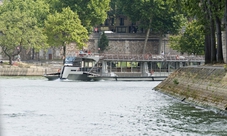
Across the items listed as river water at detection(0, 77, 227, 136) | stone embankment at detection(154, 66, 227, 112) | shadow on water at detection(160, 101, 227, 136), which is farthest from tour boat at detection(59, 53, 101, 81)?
shadow on water at detection(160, 101, 227, 136)

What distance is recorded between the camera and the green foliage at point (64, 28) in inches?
5236

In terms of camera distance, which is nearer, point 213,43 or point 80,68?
point 213,43

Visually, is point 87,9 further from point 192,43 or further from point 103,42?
point 192,43

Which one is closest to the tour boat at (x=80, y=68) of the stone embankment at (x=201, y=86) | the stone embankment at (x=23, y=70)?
the stone embankment at (x=23, y=70)

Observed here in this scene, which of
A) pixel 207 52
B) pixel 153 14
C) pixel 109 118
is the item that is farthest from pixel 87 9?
pixel 109 118

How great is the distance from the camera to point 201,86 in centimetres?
5066

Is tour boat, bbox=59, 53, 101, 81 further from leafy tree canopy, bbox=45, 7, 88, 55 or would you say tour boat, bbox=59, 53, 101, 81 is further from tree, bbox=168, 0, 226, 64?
tree, bbox=168, 0, 226, 64

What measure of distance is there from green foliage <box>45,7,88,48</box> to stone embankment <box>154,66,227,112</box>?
69.7m

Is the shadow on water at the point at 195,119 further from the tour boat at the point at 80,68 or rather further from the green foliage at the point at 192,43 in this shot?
the green foliage at the point at 192,43

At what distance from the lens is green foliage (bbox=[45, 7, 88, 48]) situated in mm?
133000

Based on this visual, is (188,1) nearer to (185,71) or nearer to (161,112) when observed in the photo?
(185,71)

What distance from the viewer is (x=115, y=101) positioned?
182 ft

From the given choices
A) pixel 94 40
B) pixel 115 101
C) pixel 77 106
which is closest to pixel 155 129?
pixel 77 106

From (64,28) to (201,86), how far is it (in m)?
85.0
